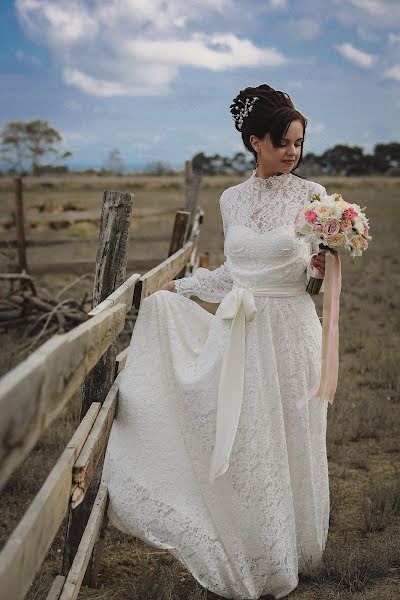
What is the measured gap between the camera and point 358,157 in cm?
5656

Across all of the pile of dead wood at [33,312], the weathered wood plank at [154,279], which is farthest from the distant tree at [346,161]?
the weathered wood plank at [154,279]

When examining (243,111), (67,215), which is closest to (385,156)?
(67,215)

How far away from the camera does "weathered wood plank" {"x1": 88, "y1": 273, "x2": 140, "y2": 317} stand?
8.41 ft

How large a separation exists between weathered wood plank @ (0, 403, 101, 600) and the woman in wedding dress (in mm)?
846

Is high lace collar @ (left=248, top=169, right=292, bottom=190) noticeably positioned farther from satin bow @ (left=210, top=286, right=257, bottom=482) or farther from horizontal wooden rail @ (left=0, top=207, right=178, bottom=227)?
horizontal wooden rail @ (left=0, top=207, right=178, bottom=227)

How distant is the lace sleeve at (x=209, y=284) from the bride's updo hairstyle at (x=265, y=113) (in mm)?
414

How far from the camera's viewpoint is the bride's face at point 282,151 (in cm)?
316

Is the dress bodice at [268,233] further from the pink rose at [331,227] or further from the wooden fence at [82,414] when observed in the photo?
the wooden fence at [82,414]

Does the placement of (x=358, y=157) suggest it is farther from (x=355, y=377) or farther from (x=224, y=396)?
(x=224, y=396)

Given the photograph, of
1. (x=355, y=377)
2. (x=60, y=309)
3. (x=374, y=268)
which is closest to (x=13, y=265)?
(x=60, y=309)

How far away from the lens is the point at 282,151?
3186 millimetres

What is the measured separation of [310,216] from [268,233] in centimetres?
29

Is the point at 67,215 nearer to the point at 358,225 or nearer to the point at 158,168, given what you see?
the point at 358,225

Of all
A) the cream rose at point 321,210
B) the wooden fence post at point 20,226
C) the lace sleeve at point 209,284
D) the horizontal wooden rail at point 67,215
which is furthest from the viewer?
the horizontal wooden rail at point 67,215
